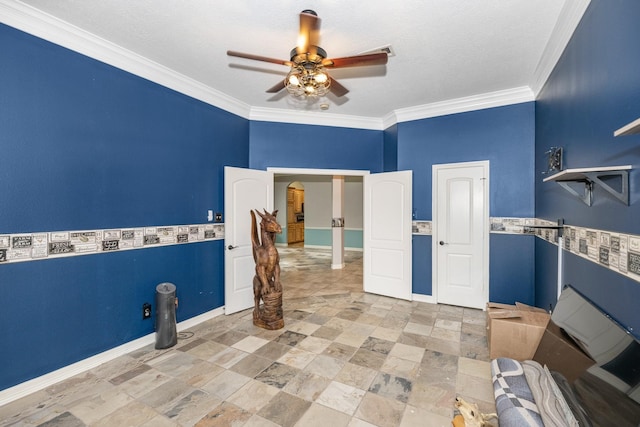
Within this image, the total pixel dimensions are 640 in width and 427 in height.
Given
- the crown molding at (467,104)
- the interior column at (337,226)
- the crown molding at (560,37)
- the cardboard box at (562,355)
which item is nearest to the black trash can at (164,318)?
the cardboard box at (562,355)

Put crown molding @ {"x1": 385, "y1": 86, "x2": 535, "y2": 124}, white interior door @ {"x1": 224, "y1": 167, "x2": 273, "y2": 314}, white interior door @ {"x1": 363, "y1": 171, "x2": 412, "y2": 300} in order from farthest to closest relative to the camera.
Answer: white interior door @ {"x1": 363, "y1": 171, "x2": 412, "y2": 300} < white interior door @ {"x1": 224, "y1": 167, "x2": 273, "y2": 314} < crown molding @ {"x1": 385, "y1": 86, "x2": 535, "y2": 124}

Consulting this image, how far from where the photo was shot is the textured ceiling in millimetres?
2268

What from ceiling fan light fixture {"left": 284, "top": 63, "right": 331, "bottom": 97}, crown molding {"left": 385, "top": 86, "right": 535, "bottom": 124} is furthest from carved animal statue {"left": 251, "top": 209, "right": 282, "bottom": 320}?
crown molding {"left": 385, "top": 86, "right": 535, "bottom": 124}

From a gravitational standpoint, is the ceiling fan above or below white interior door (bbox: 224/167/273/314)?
above

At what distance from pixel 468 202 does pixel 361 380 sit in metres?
3.05

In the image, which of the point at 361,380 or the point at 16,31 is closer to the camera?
the point at 16,31

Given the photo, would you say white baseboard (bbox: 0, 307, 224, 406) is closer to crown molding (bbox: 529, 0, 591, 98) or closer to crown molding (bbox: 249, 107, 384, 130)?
crown molding (bbox: 249, 107, 384, 130)

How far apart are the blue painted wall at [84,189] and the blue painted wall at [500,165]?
3463mm

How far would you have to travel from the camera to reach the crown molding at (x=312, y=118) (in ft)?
15.2

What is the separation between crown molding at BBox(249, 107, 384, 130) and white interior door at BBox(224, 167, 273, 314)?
99 centimetres

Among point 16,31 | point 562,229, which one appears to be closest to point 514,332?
point 562,229

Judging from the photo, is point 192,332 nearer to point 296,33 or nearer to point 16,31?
point 16,31

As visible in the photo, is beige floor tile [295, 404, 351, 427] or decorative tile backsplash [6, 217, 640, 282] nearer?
decorative tile backsplash [6, 217, 640, 282]

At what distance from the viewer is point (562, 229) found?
2.57 m
